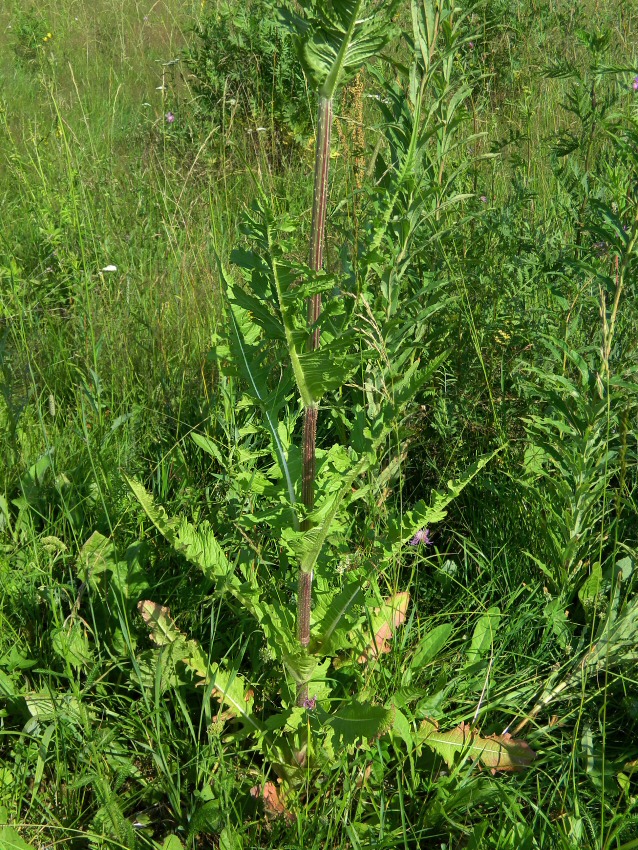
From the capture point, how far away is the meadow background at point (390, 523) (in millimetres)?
1462

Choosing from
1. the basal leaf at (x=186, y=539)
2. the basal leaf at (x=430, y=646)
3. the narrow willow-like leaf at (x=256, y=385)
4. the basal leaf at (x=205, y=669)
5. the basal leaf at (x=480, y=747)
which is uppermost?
the narrow willow-like leaf at (x=256, y=385)

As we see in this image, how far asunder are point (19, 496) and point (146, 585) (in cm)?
53

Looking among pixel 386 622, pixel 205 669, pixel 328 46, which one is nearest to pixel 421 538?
pixel 386 622

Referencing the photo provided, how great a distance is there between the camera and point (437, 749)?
5.03ft

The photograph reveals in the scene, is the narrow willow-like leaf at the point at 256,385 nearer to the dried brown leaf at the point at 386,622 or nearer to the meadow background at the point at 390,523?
the meadow background at the point at 390,523

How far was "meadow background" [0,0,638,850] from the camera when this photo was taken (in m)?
1.46

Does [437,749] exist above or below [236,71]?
below

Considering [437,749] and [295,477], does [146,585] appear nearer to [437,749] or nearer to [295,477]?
[295,477]

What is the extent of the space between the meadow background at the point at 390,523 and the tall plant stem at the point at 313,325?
0.07 meters

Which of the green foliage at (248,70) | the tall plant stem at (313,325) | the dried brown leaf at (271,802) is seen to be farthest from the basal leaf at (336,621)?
the green foliage at (248,70)

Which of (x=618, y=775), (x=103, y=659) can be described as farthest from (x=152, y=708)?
(x=618, y=775)

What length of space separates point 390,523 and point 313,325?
0.48 m

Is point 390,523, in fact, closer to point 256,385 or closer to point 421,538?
point 256,385

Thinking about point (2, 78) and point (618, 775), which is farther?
point (2, 78)
